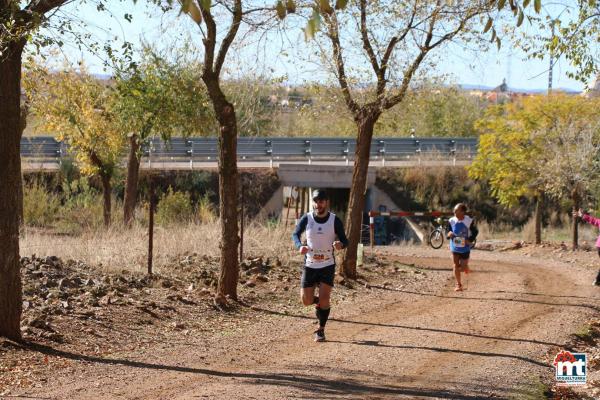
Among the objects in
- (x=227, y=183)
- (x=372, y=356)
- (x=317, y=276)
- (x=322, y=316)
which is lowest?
(x=372, y=356)

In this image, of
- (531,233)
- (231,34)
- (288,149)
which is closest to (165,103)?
(231,34)

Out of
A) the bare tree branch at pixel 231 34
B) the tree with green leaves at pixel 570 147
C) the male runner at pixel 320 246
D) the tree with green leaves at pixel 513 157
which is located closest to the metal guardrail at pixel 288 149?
the tree with green leaves at pixel 513 157

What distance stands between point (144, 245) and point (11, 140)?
818cm

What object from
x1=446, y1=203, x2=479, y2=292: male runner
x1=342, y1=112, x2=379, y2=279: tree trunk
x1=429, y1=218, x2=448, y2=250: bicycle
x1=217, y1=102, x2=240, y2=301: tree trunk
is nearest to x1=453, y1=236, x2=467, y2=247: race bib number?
x1=446, y1=203, x2=479, y2=292: male runner

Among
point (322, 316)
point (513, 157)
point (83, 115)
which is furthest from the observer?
point (513, 157)

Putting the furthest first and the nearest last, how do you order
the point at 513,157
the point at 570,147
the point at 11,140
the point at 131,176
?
the point at 513,157
the point at 131,176
the point at 570,147
the point at 11,140

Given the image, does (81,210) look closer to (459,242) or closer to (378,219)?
(378,219)

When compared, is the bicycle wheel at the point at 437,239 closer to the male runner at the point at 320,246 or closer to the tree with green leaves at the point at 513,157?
the tree with green leaves at the point at 513,157

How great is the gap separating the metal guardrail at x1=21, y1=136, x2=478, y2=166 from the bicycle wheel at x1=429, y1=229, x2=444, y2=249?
14.4 metres

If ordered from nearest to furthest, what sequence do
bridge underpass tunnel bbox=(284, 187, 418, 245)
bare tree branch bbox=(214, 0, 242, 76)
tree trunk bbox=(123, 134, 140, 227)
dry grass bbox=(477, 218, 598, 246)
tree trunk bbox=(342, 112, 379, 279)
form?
bare tree branch bbox=(214, 0, 242, 76), tree trunk bbox=(342, 112, 379, 279), tree trunk bbox=(123, 134, 140, 227), dry grass bbox=(477, 218, 598, 246), bridge underpass tunnel bbox=(284, 187, 418, 245)

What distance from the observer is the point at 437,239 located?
28.7m

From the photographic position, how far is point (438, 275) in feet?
64.5

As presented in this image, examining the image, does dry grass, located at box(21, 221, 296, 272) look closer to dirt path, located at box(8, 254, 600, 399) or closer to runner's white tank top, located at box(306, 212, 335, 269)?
dirt path, located at box(8, 254, 600, 399)

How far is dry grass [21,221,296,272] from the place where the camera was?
647 inches
